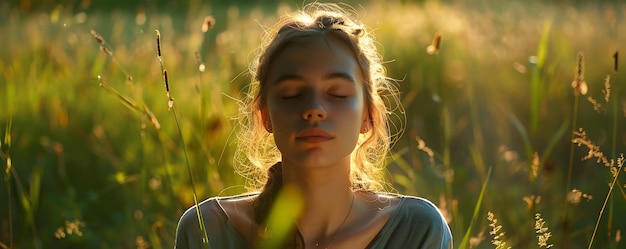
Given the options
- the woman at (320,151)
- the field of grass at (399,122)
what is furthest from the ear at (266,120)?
the field of grass at (399,122)

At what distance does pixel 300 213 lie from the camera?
1.96m

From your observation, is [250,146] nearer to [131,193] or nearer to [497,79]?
[131,193]

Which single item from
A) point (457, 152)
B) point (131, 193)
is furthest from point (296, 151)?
point (457, 152)

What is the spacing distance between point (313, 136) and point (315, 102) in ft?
0.19

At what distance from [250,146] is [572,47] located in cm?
301

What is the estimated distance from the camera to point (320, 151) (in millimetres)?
1857

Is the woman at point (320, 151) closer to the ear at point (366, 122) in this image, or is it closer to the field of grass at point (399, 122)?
the ear at point (366, 122)

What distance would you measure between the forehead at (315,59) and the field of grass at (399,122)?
0.33 metres

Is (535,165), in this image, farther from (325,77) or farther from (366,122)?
(325,77)

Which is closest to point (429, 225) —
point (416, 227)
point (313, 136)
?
point (416, 227)

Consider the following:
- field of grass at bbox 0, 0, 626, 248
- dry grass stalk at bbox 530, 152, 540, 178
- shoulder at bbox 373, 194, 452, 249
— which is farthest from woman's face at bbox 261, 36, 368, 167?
dry grass stalk at bbox 530, 152, 540, 178

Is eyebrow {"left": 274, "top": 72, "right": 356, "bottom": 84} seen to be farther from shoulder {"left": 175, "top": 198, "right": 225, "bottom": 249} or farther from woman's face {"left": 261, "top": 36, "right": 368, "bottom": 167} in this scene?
shoulder {"left": 175, "top": 198, "right": 225, "bottom": 249}

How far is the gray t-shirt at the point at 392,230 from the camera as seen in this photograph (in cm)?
202

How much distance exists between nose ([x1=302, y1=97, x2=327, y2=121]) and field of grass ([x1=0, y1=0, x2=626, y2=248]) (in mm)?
414
